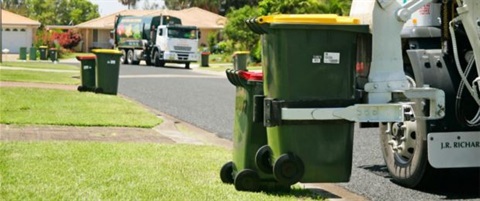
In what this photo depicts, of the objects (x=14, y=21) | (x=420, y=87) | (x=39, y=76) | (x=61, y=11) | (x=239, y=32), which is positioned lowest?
(x=39, y=76)

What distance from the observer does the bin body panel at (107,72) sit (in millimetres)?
22953

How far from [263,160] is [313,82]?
0.97 m

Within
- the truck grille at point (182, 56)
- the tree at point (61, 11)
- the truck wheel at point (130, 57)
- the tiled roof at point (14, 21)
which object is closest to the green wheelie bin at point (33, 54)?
the truck wheel at point (130, 57)

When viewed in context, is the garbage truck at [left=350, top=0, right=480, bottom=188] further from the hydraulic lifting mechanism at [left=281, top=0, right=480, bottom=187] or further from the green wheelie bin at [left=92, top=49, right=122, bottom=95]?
the green wheelie bin at [left=92, top=49, right=122, bottom=95]

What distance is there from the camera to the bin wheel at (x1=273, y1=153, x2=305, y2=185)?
23.2 ft

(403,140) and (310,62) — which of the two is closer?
(310,62)

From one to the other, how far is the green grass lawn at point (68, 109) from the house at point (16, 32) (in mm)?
58060

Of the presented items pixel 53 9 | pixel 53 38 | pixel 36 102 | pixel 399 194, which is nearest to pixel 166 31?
pixel 53 38

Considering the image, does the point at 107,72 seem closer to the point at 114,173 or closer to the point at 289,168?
the point at 114,173

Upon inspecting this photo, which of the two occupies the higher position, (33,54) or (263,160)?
(263,160)

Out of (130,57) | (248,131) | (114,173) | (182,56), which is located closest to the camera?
(248,131)

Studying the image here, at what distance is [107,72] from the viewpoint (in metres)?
23.1

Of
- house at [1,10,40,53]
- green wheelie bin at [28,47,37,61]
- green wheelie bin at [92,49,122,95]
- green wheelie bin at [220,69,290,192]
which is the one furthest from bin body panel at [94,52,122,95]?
house at [1,10,40,53]

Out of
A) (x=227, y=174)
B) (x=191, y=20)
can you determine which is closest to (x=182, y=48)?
(x=191, y=20)
